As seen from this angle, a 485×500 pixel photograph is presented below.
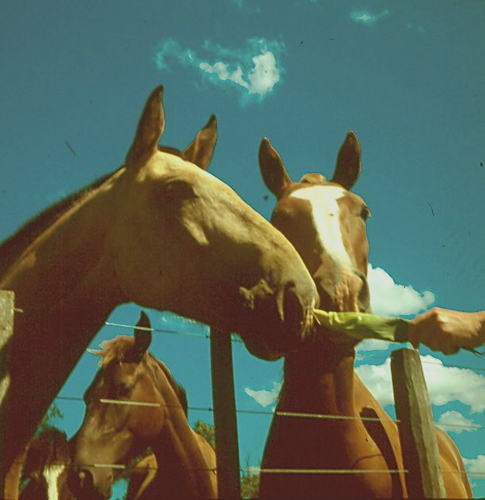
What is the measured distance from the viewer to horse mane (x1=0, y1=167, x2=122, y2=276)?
3.23 metres

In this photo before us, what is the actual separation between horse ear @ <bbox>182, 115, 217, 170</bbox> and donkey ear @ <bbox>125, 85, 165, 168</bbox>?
0.52 meters

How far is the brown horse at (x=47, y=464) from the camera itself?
6520 millimetres

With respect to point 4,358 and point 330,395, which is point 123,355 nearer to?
point 330,395

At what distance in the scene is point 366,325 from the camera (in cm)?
324

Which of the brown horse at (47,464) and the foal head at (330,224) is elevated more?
the foal head at (330,224)

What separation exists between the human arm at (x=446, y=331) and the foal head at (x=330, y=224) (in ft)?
2.29

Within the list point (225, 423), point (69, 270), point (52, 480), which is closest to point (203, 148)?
point (69, 270)

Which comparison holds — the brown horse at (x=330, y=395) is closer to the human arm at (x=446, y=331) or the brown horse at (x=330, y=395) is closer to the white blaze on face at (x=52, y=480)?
the human arm at (x=446, y=331)

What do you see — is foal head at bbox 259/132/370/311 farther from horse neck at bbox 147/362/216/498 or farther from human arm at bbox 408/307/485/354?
horse neck at bbox 147/362/216/498

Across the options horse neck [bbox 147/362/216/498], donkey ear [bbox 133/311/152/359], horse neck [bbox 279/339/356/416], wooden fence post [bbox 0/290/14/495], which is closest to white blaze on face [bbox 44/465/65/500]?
horse neck [bbox 147/362/216/498]

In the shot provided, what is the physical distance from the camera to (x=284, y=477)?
3910 mm

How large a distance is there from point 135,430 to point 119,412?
0.23m

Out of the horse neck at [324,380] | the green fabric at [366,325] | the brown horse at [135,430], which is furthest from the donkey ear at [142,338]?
the green fabric at [366,325]

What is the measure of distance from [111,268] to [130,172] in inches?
21.7
